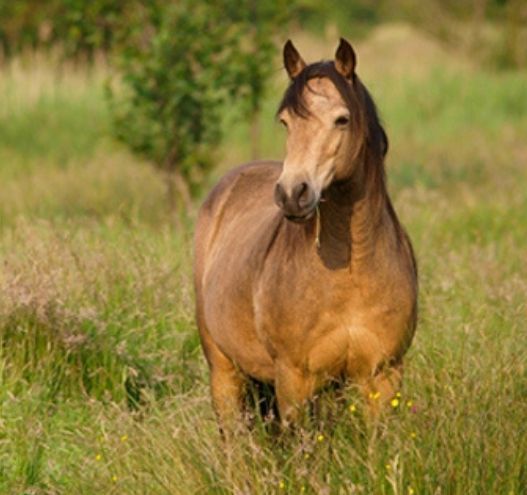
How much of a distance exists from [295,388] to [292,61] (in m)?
1.27

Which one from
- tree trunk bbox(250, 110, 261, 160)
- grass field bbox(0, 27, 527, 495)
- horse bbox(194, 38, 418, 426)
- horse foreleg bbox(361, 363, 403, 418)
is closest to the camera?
grass field bbox(0, 27, 527, 495)


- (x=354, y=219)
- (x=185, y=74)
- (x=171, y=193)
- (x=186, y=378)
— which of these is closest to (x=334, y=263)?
(x=354, y=219)

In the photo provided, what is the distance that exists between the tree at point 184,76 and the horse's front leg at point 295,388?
6.83 meters

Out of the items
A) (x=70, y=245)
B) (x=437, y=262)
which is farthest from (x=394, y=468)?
(x=437, y=262)

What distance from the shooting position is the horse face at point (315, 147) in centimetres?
544

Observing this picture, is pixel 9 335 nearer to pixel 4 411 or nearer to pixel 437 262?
pixel 4 411

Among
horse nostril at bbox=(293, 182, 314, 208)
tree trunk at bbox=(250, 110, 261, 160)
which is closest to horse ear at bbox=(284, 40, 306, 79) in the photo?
horse nostril at bbox=(293, 182, 314, 208)

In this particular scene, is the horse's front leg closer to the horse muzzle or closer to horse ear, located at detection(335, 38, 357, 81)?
the horse muzzle

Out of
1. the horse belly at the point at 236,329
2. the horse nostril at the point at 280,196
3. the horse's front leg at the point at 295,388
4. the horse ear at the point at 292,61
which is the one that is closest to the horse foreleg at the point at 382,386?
the horse's front leg at the point at 295,388

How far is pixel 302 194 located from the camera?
543 centimetres

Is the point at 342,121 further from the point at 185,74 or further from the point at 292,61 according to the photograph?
the point at 185,74

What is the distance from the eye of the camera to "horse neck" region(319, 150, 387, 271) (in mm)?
5938

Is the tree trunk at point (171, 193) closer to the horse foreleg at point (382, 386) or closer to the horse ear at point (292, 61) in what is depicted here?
the horse ear at point (292, 61)

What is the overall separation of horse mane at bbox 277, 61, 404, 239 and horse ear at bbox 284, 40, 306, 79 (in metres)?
0.20
